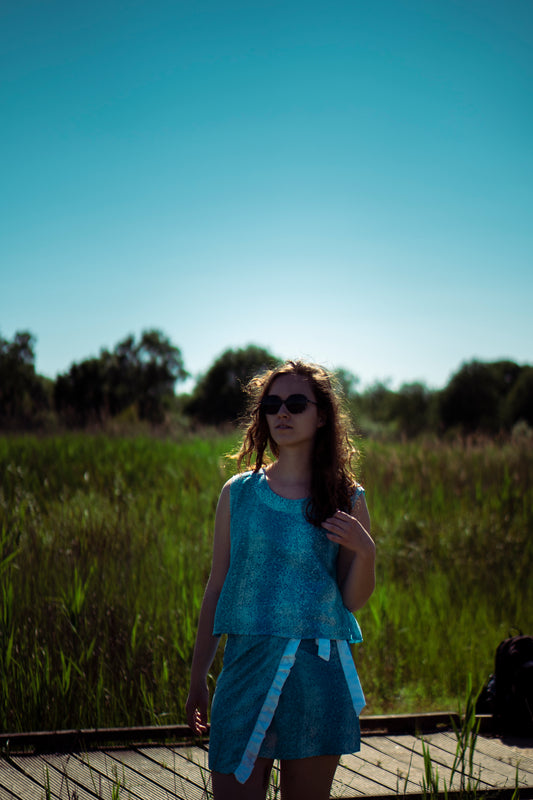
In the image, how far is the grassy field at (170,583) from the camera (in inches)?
160

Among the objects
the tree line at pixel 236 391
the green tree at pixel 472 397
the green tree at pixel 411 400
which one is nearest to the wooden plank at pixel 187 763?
the tree line at pixel 236 391

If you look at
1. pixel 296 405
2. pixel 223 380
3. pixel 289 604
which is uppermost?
pixel 223 380

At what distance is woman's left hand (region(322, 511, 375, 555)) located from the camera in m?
2.01

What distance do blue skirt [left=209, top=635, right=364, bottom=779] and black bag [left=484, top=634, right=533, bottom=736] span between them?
2200mm

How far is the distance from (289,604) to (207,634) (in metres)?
0.33

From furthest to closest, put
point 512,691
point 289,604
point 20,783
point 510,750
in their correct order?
A: 1. point 512,691
2. point 510,750
3. point 20,783
4. point 289,604

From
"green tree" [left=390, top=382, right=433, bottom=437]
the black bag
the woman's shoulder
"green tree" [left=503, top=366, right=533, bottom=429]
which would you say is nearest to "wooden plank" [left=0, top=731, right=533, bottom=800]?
the black bag

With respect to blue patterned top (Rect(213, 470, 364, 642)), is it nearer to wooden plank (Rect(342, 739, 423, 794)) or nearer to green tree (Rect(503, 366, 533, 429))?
wooden plank (Rect(342, 739, 423, 794))

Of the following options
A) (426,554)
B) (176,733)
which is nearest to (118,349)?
(426,554)

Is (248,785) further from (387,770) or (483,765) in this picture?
(483,765)

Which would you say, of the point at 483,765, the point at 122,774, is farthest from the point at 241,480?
the point at 483,765

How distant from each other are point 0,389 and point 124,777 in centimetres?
930

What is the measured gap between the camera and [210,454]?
11172 millimetres

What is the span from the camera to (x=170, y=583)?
5.10 meters
